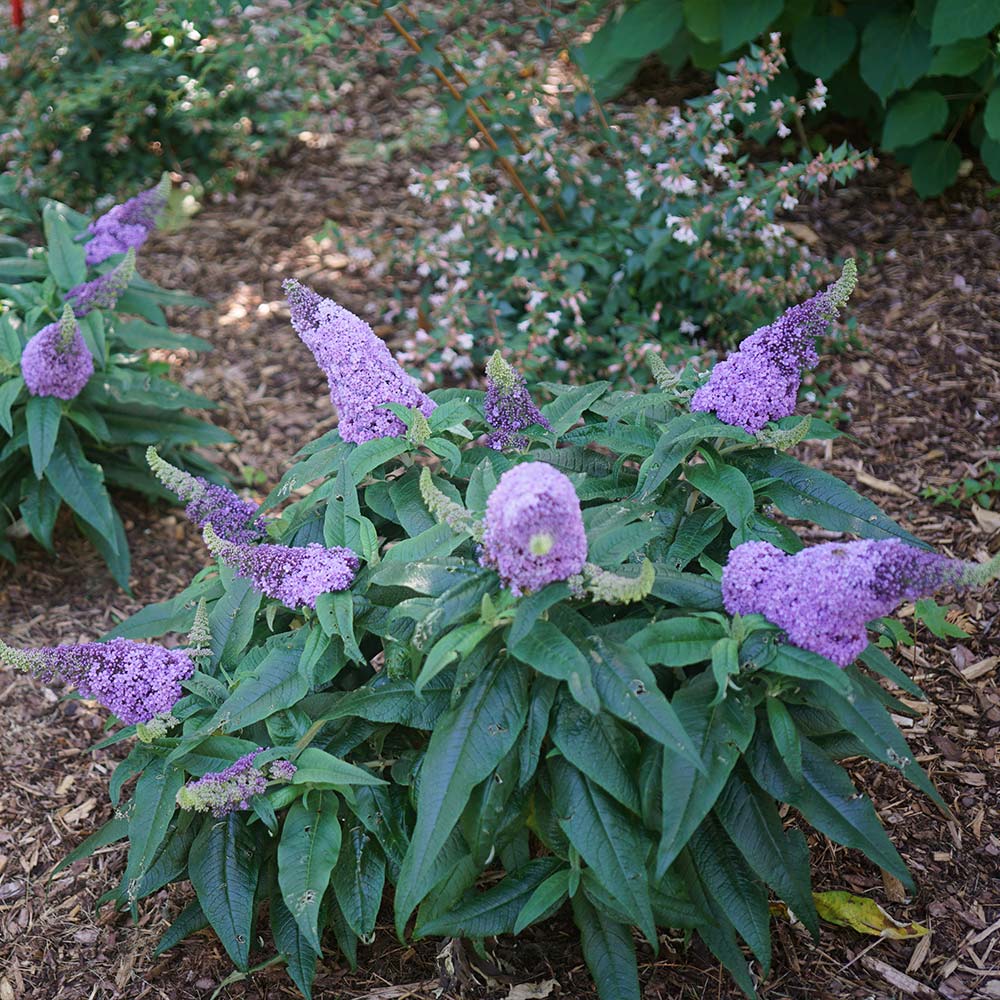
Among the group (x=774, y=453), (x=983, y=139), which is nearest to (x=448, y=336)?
(x=774, y=453)

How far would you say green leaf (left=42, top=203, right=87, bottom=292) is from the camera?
4.43 metres

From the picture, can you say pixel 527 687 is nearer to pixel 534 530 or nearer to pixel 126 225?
pixel 534 530

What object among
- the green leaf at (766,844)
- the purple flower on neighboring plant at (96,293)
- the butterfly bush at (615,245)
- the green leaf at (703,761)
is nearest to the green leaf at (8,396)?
the purple flower on neighboring plant at (96,293)

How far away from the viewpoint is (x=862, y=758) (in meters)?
3.49

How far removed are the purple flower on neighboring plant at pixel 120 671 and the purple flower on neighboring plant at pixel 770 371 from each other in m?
1.45

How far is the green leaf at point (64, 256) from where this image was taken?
4426mm

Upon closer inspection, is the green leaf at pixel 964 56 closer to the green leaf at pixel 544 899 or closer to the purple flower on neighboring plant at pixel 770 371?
the purple flower on neighboring plant at pixel 770 371

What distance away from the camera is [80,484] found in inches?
167

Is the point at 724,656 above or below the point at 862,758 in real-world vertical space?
above

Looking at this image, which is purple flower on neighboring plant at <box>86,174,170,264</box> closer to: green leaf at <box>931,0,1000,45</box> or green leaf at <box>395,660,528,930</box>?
green leaf at <box>395,660,528,930</box>

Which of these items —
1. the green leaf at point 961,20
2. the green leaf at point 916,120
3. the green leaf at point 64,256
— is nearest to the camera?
the green leaf at point 64,256

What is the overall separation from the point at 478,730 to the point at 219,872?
831 millimetres

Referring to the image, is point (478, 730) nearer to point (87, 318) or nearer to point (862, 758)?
point (862, 758)

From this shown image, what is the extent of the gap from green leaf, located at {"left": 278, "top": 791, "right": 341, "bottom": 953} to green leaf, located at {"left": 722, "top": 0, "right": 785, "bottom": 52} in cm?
423
